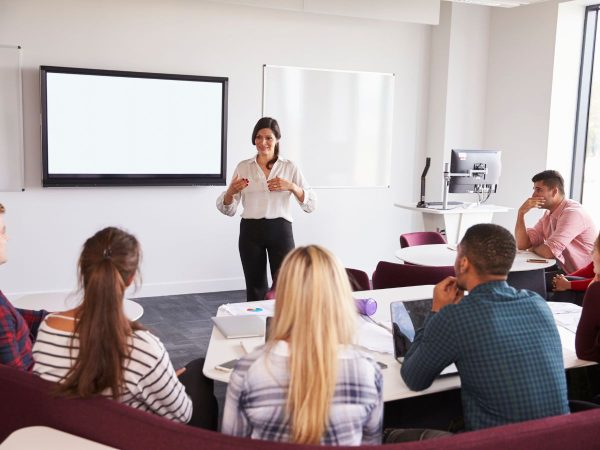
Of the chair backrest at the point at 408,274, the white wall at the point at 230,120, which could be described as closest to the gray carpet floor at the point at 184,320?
the white wall at the point at 230,120

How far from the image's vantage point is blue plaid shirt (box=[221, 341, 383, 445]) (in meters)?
1.75

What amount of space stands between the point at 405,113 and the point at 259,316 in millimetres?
4789

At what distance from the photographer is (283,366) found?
1757 millimetres

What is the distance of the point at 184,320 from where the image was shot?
5.62 m

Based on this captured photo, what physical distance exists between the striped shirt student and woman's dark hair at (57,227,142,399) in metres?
0.04

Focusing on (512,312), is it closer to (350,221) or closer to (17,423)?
(17,423)

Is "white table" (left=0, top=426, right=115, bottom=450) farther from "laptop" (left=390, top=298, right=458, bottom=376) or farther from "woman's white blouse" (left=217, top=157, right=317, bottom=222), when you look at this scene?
"woman's white blouse" (left=217, top=157, right=317, bottom=222)

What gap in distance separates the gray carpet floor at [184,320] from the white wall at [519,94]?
3114 millimetres

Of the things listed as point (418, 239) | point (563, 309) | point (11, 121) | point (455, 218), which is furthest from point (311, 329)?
point (11, 121)

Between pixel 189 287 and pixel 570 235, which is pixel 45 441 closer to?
pixel 570 235

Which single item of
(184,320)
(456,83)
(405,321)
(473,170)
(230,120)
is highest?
(456,83)

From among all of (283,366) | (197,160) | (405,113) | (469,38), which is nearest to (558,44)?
(469,38)

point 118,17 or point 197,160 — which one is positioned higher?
point 118,17

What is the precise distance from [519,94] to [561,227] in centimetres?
281
